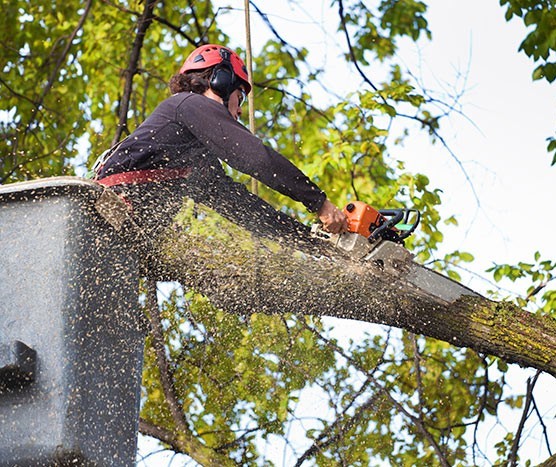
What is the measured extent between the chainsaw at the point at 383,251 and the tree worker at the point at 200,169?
0.06 m

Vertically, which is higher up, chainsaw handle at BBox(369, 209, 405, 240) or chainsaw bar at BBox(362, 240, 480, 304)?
chainsaw handle at BBox(369, 209, 405, 240)

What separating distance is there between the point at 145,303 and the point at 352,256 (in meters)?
1.21

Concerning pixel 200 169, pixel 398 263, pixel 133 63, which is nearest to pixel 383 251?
pixel 398 263

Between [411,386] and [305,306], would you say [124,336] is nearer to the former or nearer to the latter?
[305,306]

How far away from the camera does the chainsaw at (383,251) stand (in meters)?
4.18

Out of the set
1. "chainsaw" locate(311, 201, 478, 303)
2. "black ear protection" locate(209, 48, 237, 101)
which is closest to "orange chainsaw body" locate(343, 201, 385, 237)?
"chainsaw" locate(311, 201, 478, 303)

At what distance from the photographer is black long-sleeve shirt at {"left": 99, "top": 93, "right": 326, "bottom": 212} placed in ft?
13.5

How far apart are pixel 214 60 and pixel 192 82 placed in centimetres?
14

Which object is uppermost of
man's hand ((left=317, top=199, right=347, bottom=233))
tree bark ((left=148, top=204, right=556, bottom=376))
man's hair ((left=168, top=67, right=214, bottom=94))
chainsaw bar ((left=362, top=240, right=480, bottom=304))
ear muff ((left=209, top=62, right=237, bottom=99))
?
man's hair ((left=168, top=67, right=214, bottom=94))

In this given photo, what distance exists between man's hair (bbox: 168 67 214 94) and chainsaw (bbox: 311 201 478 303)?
2.93ft

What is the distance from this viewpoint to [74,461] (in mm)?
3391

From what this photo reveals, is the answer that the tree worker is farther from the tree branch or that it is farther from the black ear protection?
the tree branch

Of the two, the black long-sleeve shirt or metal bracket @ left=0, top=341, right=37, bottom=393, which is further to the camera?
the black long-sleeve shirt

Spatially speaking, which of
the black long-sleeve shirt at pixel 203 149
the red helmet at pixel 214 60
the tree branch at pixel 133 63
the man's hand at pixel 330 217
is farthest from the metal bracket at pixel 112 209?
the tree branch at pixel 133 63
